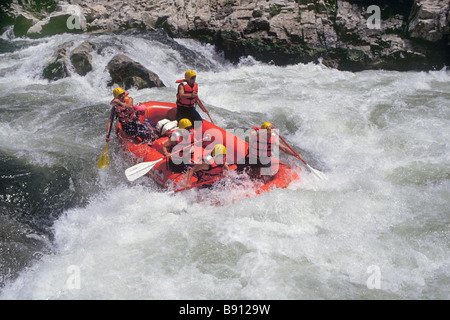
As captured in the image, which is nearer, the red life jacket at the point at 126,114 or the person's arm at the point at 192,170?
the person's arm at the point at 192,170

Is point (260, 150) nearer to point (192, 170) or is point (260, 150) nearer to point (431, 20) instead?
point (192, 170)

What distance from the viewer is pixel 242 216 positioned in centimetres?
409

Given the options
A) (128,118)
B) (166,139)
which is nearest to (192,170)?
(166,139)

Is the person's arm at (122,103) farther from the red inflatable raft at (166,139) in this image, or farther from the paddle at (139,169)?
the paddle at (139,169)

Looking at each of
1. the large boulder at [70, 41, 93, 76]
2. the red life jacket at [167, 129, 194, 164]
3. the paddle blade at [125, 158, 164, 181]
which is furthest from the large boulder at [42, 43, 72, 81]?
the red life jacket at [167, 129, 194, 164]

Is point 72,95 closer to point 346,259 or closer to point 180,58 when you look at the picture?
point 180,58

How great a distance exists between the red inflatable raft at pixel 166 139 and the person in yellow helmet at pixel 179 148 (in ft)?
0.30

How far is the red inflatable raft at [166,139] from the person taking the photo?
434 cm

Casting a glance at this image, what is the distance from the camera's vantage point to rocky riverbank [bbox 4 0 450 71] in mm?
9078

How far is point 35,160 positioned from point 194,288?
2802mm

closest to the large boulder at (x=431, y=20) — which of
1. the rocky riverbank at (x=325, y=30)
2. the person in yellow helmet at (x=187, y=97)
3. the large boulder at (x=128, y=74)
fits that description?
the rocky riverbank at (x=325, y=30)

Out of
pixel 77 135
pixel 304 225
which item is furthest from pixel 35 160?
pixel 304 225

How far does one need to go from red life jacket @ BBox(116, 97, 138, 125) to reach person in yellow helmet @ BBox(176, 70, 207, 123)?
0.66 meters

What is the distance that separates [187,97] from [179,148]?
40.0 inches
